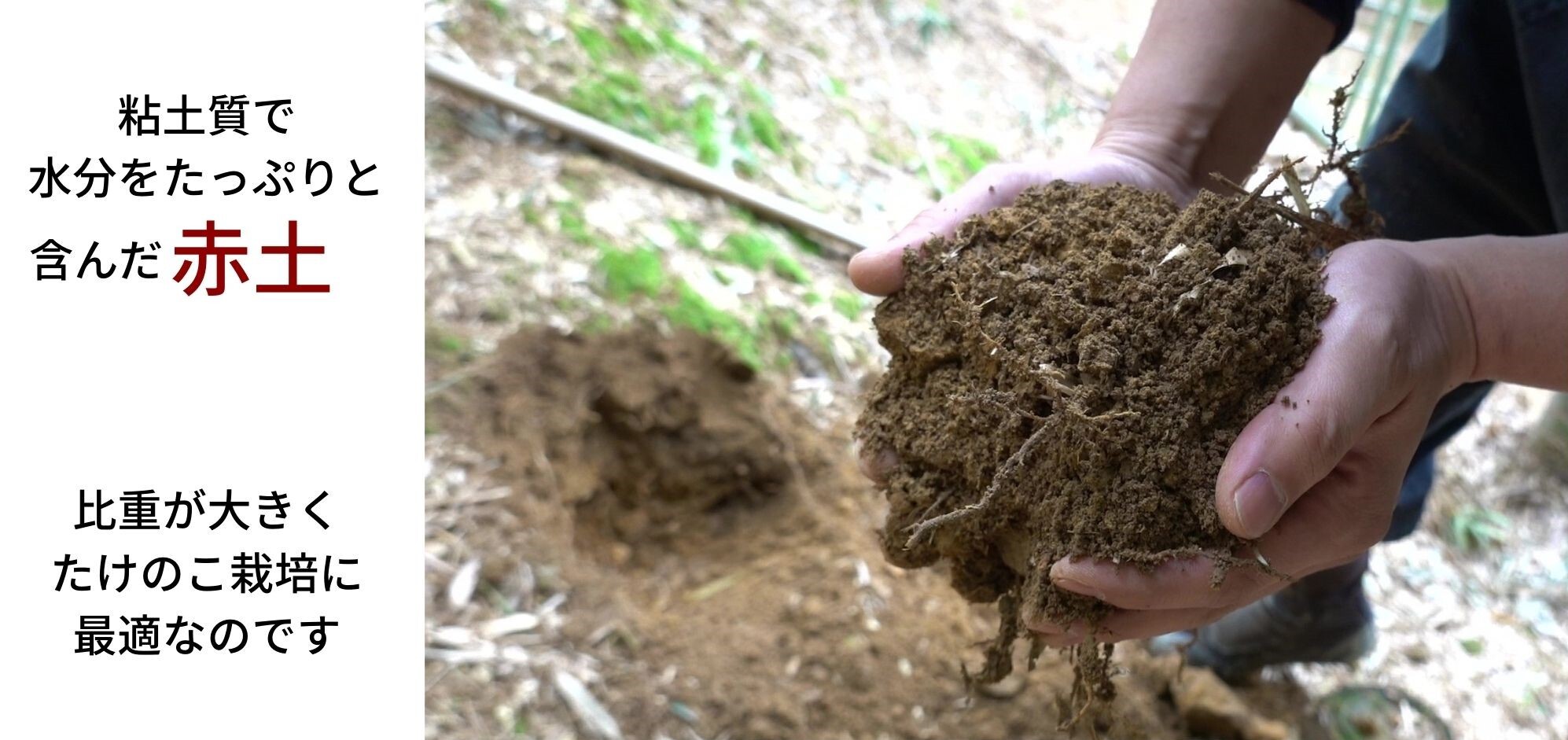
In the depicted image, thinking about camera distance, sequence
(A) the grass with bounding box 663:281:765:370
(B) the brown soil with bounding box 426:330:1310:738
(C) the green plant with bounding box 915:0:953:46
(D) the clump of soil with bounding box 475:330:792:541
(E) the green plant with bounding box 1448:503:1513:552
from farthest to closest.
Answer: (C) the green plant with bounding box 915:0:953:46 < (E) the green plant with bounding box 1448:503:1513:552 < (A) the grass with bounding box 663:281:765:370 < (D) the clump of soil with bounding box 475:330:792:541 < (B) the brown soil with bounding box 426:330:1310:738

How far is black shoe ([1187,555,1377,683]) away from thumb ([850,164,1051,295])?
1.10m

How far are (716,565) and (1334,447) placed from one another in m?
1.68

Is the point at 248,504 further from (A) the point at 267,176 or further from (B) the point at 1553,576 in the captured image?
(B) the point at 1553,576

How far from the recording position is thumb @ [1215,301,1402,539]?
1.18m

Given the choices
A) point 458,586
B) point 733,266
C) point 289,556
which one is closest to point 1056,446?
point 289,556

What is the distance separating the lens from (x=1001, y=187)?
1608 millimetres

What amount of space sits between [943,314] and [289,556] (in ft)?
3.49

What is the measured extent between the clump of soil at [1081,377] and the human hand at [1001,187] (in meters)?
0.03

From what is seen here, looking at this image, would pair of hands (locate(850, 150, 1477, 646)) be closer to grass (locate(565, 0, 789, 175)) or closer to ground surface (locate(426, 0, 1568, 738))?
ground surface (locate(426, 0, 1568, 738))

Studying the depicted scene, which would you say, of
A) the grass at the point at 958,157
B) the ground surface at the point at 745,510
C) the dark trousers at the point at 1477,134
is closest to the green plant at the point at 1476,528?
the ground surface at the point at 745,510

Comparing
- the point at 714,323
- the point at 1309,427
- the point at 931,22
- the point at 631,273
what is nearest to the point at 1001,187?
the point at 1309,427

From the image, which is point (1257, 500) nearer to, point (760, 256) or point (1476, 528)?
point (760, 256)

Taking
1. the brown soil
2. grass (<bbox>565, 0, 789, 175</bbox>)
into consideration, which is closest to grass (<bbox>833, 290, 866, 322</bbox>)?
the brown soil

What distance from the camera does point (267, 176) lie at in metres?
1.78
